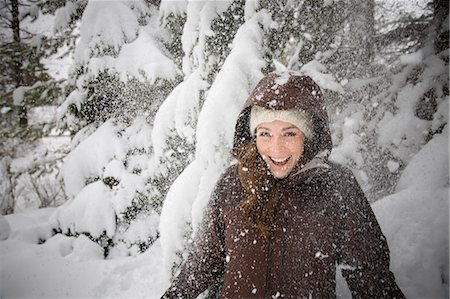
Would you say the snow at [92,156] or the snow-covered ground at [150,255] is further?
the snow at [92,156]

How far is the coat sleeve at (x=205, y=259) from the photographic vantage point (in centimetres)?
215

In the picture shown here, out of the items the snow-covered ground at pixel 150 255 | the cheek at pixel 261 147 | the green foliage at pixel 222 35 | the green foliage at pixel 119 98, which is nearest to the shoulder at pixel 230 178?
the cheek at pixel 261 147

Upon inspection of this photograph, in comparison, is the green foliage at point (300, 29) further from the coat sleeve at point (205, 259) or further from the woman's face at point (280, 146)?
the coat sleeve at point (205, 259)

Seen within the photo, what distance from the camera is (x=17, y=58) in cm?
760

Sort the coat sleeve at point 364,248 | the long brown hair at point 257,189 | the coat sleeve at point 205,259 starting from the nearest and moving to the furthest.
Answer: the coat sleeve at point 364,248, the long brown hair at point 257,189, the coat sleeve at point 205,259

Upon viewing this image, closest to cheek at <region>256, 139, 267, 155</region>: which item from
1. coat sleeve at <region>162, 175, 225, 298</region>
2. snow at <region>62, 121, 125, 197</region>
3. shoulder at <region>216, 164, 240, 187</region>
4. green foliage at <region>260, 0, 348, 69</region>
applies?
shoulder at <region>216, 164, 240, 187</region>

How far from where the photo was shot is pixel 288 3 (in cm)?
315

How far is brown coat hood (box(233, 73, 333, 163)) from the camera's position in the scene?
196 centimetres

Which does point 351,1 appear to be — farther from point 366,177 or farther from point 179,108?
point 179,108

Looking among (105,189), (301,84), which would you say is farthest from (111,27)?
(301,84)

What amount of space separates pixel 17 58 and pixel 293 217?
833 centimetres

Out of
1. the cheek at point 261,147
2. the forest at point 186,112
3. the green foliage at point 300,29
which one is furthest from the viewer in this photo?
the green foliage at point 300,29

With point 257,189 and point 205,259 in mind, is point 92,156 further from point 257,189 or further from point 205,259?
point 257,189

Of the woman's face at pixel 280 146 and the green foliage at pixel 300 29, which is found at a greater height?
the green foliage at pixel 300 29
